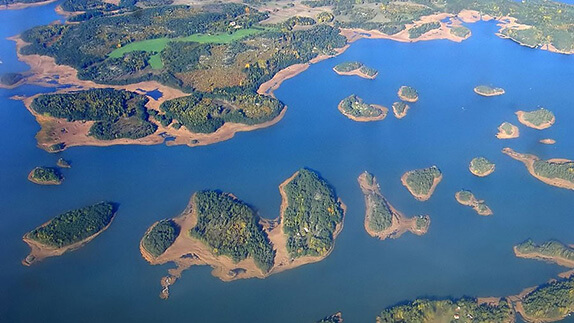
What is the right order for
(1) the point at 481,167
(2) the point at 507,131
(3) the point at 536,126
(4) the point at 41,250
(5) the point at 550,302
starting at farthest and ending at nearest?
(3) the point at 536,126, (2) the point at 507,131, (1) the point at 481,167, (4) the point at 41,250, (5) the point at 550,302

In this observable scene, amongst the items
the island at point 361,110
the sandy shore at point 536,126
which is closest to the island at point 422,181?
the island at point 361,110

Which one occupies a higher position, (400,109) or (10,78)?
(10,78)

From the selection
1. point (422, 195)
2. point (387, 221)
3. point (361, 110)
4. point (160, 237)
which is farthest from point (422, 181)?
point (160, 237)

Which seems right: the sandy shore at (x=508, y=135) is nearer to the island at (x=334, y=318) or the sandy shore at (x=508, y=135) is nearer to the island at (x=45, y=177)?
the island at (x=334, y=318)

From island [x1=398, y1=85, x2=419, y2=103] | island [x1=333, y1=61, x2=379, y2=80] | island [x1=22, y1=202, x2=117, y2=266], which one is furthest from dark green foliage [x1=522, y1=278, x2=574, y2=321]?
island [x1=333, y1=61, x2=379, y2=80]

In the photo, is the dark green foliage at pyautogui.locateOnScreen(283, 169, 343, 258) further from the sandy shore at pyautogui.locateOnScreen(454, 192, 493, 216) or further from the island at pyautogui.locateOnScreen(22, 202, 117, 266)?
the island at pyautogui.locateOnScreen(22, 202, 117, 266)

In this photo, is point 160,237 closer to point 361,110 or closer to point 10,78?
point 361,110
